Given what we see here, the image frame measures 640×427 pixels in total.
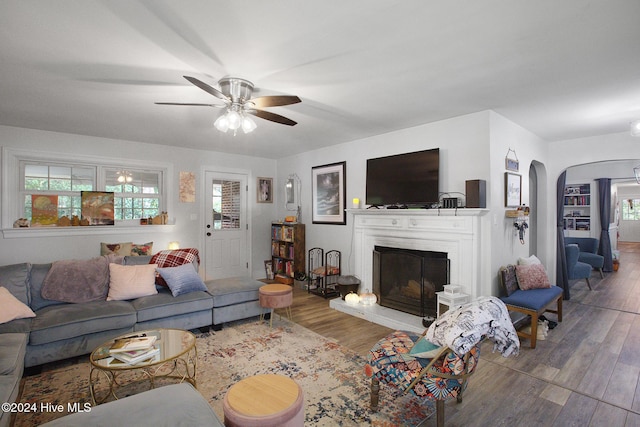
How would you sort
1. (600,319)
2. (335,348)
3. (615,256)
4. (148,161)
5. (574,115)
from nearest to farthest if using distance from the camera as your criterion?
(335,348)
(574,115)
(600,319)
(148,161)
(615,256)

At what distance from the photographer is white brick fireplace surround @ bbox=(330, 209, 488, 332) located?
3467 millimetres

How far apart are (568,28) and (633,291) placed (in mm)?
5711

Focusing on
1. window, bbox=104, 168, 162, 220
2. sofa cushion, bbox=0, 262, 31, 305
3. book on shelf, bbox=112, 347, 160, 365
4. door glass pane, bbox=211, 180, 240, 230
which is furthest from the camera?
door glass pane, bbox=211, 180, 240, 230

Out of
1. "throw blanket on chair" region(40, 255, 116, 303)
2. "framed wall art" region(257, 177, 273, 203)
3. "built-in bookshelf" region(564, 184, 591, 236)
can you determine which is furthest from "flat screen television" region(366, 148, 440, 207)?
"built-in bookshelf" region(564, 184, 591, 236)

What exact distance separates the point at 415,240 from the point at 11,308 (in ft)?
13.3

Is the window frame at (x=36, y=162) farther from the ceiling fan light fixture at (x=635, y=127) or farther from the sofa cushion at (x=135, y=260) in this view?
the ceiling fan light fixture at (x=635, y=127)

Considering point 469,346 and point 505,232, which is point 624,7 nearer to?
point 469,346

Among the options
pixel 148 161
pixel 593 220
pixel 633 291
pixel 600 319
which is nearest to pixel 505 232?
pixel 600 319

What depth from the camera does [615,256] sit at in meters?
7.30

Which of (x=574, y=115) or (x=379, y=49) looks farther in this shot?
(x=574, y=115)

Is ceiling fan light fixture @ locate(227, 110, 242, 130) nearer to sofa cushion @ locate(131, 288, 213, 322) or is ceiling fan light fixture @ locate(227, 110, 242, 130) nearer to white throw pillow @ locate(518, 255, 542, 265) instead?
sofa cushion @ locate(131, 288, 213, 322)

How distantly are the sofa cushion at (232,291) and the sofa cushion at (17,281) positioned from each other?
1.67m

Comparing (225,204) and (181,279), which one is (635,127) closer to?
(181,279)

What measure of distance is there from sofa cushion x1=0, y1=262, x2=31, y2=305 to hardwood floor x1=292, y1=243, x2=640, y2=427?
9.05 ft
